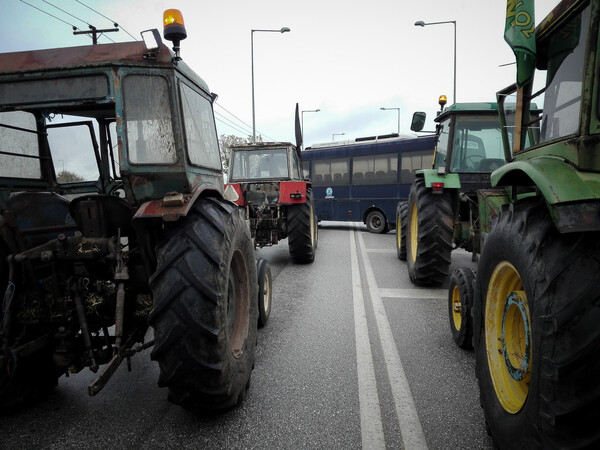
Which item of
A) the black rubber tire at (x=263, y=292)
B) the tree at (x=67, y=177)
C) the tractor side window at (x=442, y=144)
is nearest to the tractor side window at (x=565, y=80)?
the black rubber tire at (x=263, y=292)

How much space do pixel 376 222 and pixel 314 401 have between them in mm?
11494

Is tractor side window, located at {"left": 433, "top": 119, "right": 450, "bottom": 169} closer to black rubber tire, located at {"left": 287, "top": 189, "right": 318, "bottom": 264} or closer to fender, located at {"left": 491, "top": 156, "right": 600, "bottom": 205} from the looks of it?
black rubber tire, located at {"left": 287, "top": 189, "right": 318, "bottom": 264}

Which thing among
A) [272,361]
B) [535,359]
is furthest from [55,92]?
[535,359]

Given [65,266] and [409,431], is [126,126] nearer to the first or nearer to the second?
[65,266]

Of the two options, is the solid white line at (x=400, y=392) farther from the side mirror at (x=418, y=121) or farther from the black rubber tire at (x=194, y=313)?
the side mirror at (x=418, y=121)

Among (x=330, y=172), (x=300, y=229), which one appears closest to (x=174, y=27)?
(x=300, y=229)

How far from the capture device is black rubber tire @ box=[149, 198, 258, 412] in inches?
85.0

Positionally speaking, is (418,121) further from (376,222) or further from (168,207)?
(376,222)

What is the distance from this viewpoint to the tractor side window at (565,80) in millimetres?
1940

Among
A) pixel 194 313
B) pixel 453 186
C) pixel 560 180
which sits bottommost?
pixel 194 313

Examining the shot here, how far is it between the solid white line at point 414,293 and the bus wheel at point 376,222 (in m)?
8.06

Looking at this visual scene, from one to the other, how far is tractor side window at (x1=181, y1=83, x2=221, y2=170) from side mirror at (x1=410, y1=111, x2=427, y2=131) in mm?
3667

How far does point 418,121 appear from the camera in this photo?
6.02 metres

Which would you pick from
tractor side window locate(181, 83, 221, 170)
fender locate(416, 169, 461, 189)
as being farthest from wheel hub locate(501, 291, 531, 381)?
fender locate(416, 169, 461, 189)
